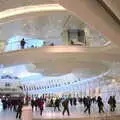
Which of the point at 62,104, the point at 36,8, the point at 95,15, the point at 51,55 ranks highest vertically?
the point at 36,8

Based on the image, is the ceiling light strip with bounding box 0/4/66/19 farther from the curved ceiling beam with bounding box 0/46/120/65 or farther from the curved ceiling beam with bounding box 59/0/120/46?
the curved ceiling beam with bounding box 59/0/120/46

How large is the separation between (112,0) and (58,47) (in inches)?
563

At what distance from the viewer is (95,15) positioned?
12.1 m

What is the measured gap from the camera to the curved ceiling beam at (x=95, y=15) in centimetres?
1097

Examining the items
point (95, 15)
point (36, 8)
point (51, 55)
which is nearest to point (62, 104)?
point (51, 55)

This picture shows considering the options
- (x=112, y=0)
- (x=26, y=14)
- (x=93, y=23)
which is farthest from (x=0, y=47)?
(x=112, y=0)

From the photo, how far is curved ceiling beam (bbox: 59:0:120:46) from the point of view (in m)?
11.0

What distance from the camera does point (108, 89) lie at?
1576 inches

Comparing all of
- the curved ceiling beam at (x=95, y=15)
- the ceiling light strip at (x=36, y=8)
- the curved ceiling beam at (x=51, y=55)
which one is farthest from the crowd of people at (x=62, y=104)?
the curved ceiling beam at (x=95, y=15)

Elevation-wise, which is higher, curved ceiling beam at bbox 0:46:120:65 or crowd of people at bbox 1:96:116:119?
curved ceiling beam at bbox 0:46:120:65

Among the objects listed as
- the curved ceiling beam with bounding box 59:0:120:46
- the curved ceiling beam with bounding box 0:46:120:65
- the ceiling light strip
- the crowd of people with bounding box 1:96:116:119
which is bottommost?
the crowd of people with bounding box 1:96:116:119

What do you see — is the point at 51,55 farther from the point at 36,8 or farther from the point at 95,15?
the point at 95,15

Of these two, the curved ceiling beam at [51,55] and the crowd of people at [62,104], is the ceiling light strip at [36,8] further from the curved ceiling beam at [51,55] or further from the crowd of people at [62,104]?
the crowd of people at [62,104]

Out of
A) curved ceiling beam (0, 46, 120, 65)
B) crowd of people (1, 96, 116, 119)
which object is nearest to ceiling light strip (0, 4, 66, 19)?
curved ceiling beam (0, 46, 120, 65)
